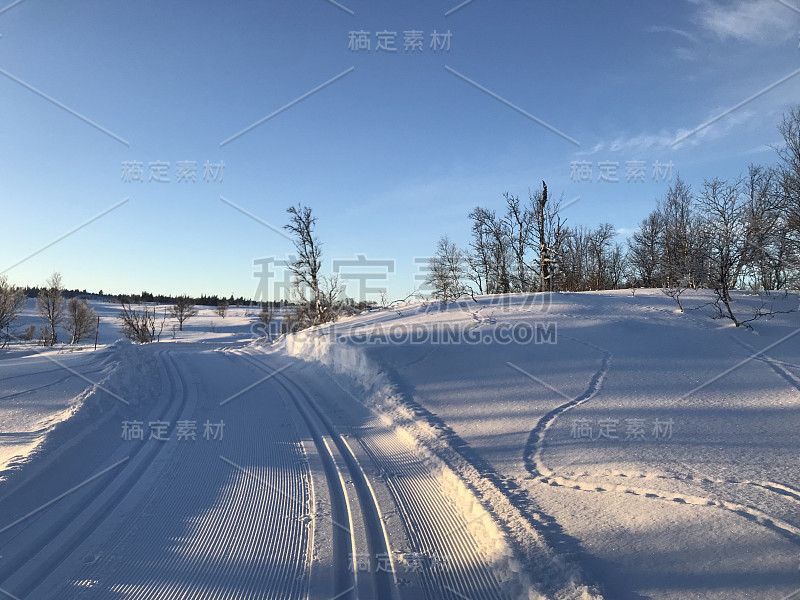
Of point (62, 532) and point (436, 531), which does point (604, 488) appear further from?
point (62, 532)

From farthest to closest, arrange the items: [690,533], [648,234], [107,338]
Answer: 1. [107,338]
2. [648,234]
3. [690,533]

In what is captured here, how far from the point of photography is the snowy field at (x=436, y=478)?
3.24 m

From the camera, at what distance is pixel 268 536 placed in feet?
12.6

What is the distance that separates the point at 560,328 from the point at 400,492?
8148mm

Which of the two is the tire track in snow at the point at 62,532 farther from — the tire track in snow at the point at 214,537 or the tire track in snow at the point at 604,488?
the tire track in snow at the point at 604,488

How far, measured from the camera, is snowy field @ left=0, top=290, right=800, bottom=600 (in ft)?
10.6

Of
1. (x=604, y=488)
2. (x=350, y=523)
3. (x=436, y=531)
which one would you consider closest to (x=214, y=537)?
(x=350, y=523)

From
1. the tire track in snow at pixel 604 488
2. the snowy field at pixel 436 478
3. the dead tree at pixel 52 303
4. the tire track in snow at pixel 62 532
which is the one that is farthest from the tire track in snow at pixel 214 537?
the dead tree at pixel 52 303

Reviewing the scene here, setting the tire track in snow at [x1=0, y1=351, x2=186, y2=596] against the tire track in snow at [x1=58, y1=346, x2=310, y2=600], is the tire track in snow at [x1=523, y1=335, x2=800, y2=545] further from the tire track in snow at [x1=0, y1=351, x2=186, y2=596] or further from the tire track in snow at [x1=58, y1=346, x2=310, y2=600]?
the tire track in snow at [x1=0, y1=351, x2=186, y2=596]

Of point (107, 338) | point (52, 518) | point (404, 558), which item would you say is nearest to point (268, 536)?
point (404, 558)

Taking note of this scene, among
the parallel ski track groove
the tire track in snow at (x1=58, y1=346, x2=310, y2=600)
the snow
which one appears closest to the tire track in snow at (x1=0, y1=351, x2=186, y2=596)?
the tire track in snow at (x1=58, y1=346, x2=310, y2=600)

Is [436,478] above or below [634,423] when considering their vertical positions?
below

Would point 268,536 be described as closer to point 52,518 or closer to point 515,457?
point 52,518

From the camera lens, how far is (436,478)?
529cm
